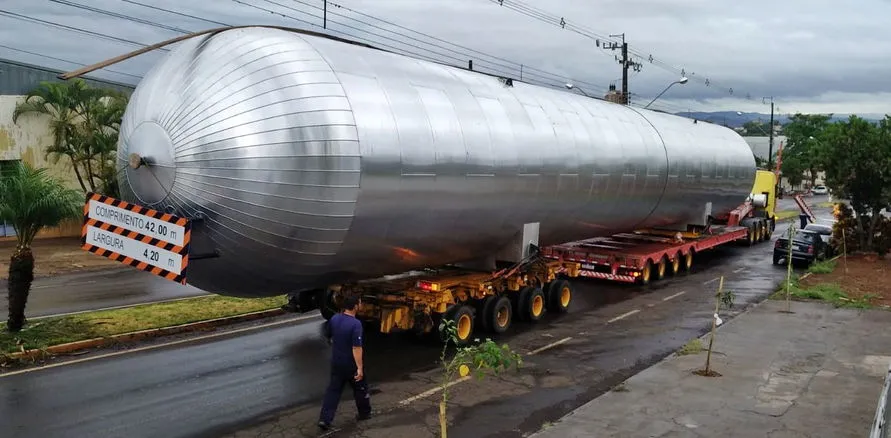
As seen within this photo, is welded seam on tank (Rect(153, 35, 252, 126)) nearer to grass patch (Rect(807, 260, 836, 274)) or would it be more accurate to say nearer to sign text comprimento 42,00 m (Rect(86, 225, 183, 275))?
sign text comprimento 42,00 m (Rect(86, 225, 183, 275))

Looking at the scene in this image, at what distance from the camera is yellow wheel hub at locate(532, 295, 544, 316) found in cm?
1469

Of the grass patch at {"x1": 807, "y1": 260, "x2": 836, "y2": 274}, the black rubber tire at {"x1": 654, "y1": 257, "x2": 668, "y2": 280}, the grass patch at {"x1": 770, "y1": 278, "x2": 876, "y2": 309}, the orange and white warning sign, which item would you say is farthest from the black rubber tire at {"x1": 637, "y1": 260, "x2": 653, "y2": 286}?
the orange and white warning sign

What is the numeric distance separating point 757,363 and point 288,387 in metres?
7.25

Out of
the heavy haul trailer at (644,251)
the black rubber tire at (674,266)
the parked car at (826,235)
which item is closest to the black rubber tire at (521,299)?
the heavy haul trailer at (644,251)

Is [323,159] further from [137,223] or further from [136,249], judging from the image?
[136,249]

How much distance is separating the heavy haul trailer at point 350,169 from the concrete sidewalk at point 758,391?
3375 mm

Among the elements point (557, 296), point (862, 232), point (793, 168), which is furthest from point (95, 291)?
point (793, 168)

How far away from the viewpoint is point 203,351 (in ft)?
39.8

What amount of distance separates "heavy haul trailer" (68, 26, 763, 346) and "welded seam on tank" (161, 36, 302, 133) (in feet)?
0.07

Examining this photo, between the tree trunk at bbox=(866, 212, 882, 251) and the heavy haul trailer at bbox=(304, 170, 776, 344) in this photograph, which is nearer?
the heavy haul trailer at bbox=(304, 170, 776, 344)

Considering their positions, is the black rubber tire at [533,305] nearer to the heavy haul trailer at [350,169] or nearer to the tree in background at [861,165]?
the heavy haul trailer at [350,169]

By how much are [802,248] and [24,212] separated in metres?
22.5

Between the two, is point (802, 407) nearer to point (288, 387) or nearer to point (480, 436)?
point (480, 436)

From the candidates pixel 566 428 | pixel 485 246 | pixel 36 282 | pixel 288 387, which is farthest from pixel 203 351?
pixel 36 282
